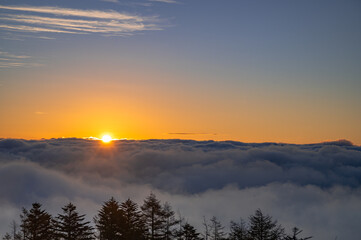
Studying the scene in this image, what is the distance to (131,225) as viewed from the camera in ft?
170

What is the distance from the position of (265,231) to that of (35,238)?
1368 inches

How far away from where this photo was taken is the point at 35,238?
48250 millimetres

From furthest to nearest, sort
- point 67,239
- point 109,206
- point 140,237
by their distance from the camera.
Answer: point 109,206 < point 140,237 < point 67,239

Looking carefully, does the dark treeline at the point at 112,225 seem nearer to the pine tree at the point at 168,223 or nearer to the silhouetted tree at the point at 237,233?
the pine tree at the point at 168,223

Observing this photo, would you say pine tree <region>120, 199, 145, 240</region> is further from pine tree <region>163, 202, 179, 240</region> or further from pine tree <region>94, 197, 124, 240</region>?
pine tree <region>163, 202, 179, 240</region>

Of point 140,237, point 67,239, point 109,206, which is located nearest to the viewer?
point 67,239

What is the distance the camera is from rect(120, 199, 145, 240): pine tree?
165 ft

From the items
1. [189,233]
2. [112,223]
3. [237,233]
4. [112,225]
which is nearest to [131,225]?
[112,223]

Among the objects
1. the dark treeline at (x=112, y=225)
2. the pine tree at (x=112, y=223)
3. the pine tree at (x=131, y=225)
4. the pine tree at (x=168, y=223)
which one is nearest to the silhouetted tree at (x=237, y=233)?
the dark treeline at (x=112, y=225)

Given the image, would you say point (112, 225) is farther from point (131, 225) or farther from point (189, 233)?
point (189, 233)

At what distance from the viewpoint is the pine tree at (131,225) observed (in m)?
50.2

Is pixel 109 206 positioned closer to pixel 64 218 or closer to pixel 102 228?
pixel 102 228

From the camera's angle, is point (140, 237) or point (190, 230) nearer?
point (140, 237)

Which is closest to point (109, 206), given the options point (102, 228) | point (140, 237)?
point (102, 228)
